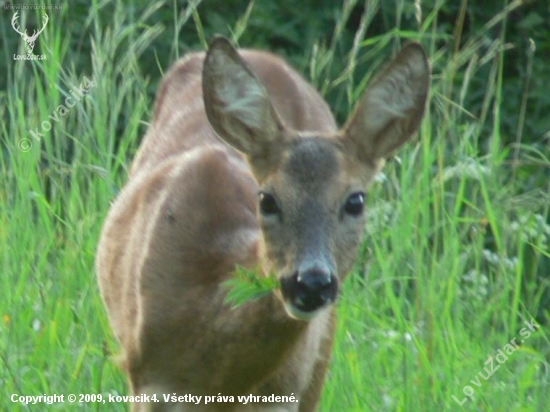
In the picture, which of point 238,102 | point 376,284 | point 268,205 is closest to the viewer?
point 268,205

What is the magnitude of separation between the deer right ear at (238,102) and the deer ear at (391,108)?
0.25 m

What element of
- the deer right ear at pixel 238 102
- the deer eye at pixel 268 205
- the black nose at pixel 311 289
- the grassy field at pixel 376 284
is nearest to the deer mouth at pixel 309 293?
the black nose at pixel 311 289

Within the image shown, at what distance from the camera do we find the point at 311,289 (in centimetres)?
458

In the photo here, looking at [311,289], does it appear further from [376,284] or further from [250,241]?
[376,284]

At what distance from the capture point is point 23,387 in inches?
214

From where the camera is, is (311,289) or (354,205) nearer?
(311,289)

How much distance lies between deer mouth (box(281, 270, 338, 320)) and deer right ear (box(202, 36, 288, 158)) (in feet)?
1.99

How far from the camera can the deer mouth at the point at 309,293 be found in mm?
4578

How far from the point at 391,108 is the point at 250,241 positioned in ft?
1.91

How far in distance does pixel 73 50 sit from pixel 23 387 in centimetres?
528

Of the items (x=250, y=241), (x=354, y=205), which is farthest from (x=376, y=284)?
(x=354, y=205)

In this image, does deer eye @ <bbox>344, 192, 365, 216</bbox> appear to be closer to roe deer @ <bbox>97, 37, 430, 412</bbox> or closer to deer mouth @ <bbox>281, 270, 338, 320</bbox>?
roe deer @ <bbox>97, 37, 430, 412</bbox>

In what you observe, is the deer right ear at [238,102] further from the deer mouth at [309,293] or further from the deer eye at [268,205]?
the deer mouth at [309,293]

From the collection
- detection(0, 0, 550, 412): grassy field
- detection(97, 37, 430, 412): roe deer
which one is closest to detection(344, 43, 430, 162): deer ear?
detection(97, 37, 430, 412): roe deer
